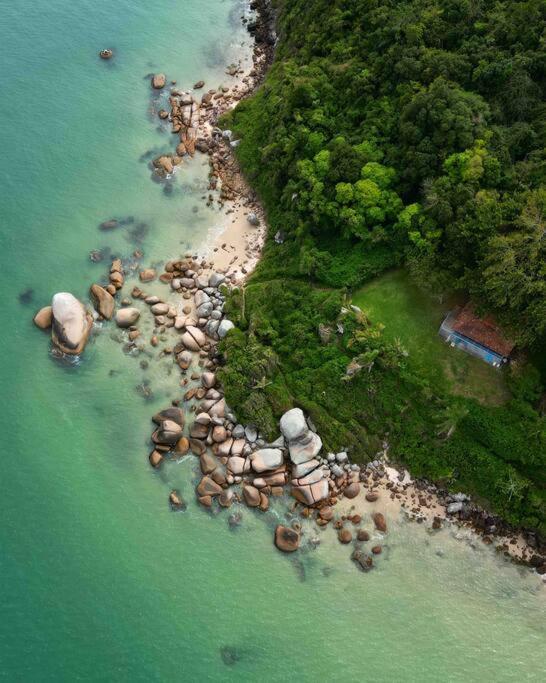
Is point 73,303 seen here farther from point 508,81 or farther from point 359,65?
point 508,81

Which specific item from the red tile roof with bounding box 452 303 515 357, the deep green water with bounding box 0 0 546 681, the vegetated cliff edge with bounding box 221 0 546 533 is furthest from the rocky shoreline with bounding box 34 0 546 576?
the red tile roof with bounding box 452 303 515 357

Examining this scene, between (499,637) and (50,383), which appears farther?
(50,383)

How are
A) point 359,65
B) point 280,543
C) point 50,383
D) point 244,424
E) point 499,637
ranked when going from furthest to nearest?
point 359,65, point 50,383, point 244,424, point 280,543, point 499,637

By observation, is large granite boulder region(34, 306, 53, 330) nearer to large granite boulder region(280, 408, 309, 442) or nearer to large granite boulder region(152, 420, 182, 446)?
large granite boulder region(152, 420, 182, 446)

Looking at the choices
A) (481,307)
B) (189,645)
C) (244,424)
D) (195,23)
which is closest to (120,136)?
(195,23)

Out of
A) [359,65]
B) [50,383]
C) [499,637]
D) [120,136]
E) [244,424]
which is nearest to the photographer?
[499,637]
